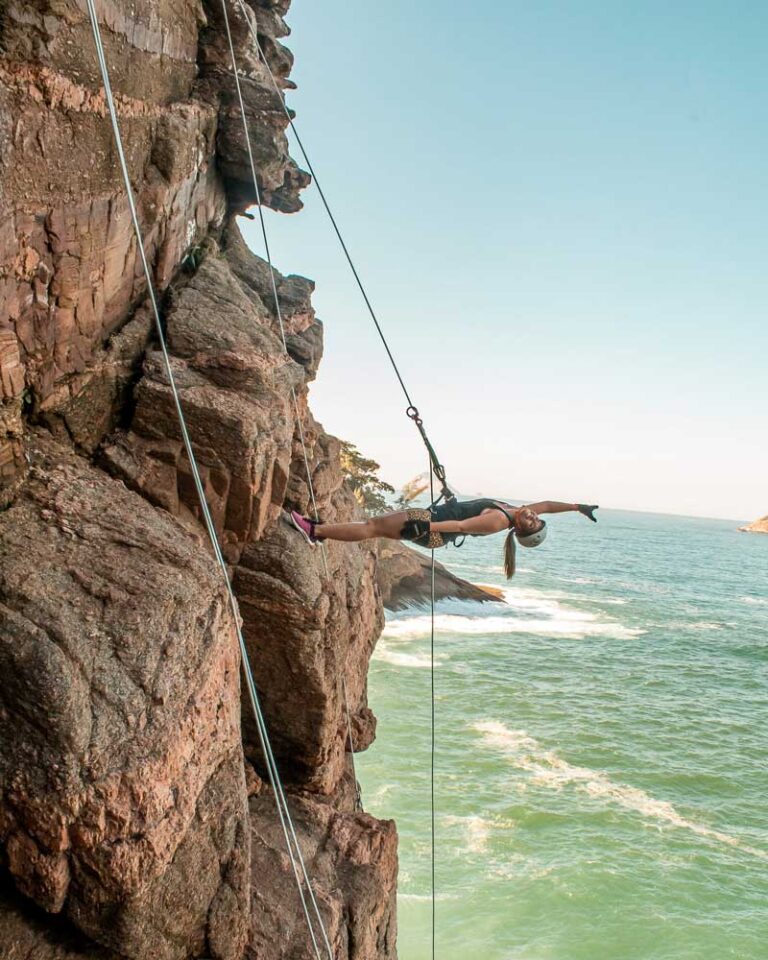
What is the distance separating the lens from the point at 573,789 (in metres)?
21.1

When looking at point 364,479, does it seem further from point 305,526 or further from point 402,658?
point 305,526

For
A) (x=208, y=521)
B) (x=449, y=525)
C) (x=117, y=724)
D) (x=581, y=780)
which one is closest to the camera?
(x=117, y=724)

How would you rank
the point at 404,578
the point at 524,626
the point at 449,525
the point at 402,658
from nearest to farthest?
the point at 449,525, the point at 402,658, the point at 404,578, the point at 524,626

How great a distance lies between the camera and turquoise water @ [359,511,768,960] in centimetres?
1543

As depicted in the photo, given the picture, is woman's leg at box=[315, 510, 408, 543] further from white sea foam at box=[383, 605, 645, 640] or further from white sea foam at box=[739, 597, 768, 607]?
white sea foam at box=[739, 597, 768, 607]

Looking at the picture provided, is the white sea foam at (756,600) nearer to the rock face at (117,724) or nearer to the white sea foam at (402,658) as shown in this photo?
the white sea foam at (402,658)

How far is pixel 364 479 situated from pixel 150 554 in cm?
3088

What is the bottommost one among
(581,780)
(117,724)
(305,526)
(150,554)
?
(581,780)

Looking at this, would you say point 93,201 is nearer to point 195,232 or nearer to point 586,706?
point 195,232

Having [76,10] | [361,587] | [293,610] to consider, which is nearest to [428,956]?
[361,587]

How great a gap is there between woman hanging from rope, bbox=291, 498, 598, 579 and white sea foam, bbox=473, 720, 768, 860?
14729 mm

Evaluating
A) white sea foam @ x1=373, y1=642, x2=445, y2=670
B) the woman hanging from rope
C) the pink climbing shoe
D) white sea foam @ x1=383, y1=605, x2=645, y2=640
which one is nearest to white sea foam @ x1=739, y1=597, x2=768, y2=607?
white sea foam @ x1=383, y1=605, x2=645, y2=640

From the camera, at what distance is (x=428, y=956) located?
13578mm

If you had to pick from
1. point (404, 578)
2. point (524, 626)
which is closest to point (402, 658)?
point (404, 578)
